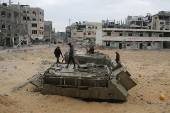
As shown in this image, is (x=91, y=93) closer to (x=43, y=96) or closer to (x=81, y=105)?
(x=81, y=105)

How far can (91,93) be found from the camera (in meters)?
7.47

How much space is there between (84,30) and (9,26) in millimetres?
28760

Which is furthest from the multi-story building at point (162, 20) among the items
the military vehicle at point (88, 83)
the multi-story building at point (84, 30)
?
the military vehicle at point (88, 83)

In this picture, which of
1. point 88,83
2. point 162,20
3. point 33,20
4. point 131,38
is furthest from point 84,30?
point 88,83

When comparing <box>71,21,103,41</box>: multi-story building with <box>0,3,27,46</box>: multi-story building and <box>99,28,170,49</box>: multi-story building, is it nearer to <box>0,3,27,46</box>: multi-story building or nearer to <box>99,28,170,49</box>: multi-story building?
<box>99,28,170,49</box>: multi-story building

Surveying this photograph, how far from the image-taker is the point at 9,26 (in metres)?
36.0

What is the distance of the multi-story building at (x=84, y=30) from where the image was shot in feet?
193

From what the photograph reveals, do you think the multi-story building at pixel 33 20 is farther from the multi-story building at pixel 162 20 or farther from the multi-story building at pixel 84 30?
the multi-story building at pixel 162 20

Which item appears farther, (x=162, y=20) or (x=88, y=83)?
(x=162, y=20)

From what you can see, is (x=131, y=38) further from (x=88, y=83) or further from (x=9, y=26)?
(x=88, y=83)

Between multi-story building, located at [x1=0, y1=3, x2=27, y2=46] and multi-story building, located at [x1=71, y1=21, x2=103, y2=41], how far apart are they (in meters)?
23.7

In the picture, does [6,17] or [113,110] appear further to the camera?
[6,17]

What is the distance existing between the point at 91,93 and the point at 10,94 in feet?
12.2

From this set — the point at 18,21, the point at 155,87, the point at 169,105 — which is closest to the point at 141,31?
the point at 18,21
